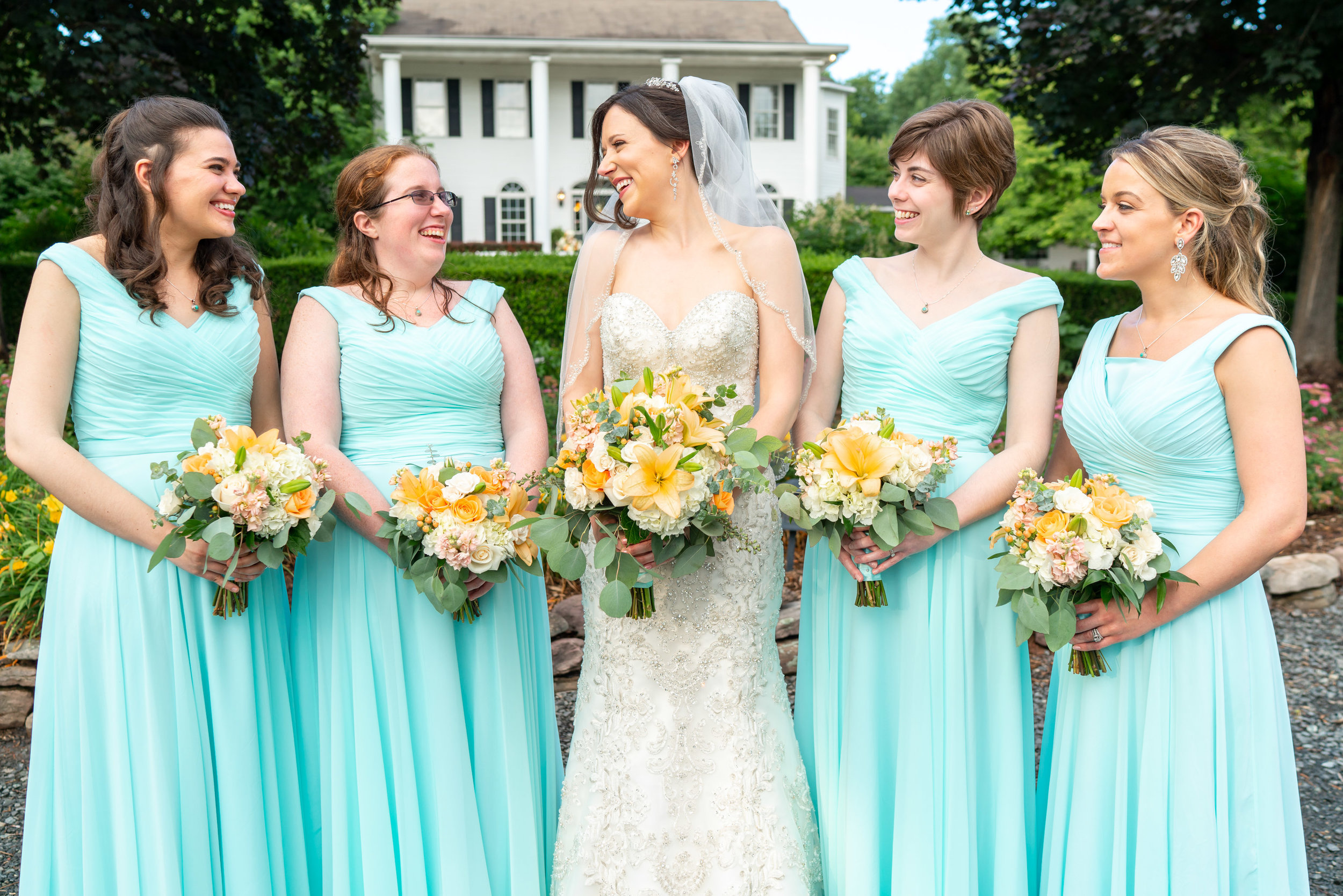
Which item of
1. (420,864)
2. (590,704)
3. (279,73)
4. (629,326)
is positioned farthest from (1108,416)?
(279,73)

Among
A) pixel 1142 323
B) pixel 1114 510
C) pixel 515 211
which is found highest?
pixel 515 211

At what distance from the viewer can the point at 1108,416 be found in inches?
117

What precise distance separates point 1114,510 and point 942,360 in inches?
32.1

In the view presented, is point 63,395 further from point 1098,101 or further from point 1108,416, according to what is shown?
point 1098,101

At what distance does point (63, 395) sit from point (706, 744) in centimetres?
233

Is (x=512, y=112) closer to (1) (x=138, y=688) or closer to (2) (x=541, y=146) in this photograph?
(2) (x=541, y=146)

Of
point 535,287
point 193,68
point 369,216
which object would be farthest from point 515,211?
point 369,216

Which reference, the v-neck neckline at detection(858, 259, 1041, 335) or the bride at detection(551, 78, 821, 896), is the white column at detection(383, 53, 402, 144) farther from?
the v-neck neckline at detection(858, 259, 1041, 335)

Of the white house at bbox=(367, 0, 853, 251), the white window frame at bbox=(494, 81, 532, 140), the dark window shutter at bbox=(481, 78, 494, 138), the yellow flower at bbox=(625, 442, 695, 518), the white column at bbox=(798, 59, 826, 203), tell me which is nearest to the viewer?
the yellow flower at bbox=(625, 442, 695, 518)

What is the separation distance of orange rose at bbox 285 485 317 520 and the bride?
0.99 metres

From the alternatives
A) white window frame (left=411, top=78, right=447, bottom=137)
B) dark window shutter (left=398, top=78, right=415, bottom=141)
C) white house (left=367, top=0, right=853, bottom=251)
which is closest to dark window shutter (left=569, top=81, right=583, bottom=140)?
white house (left=367, top=0, right=853, bottom=251)

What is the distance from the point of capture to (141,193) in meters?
3.14

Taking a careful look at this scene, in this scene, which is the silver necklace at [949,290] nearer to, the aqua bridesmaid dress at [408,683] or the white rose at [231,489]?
the aqua bridesmaid dress at [408,683]

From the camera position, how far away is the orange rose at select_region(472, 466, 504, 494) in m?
2.95
